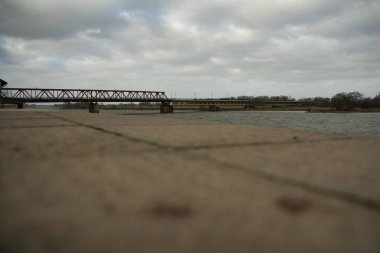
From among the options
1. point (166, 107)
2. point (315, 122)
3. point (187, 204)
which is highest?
point (187, 204)

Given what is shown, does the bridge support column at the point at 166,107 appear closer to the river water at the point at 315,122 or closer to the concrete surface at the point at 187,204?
the river water at the point at 315,122

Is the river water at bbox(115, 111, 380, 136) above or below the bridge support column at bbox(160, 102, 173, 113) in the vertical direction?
below

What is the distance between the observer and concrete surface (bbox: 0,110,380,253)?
2.93 feet

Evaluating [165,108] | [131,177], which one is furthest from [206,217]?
[165,108]

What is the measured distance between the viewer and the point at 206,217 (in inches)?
41.1

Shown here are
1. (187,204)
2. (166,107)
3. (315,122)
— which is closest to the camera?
(187,204)

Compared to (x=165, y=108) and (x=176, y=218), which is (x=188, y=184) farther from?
(x=165, y=108)

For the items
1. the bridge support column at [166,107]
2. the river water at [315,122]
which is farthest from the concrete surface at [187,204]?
the bridge support column at [166,107]

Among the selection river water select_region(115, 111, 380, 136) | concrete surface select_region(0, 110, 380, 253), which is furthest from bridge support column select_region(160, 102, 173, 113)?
concrete surface select_region(0, 110, 380, 253)

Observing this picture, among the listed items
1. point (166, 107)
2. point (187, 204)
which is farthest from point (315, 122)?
point (166, 107)

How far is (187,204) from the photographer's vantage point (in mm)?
1147

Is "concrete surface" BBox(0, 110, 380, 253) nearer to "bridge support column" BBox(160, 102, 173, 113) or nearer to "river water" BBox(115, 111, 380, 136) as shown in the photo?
"river water" BBox(115, 111, 380, 136)

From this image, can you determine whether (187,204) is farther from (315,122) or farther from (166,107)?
(166,107)

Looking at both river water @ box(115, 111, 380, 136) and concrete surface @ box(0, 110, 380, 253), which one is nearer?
concrete surface @ box(0, 110, 380, 253)
